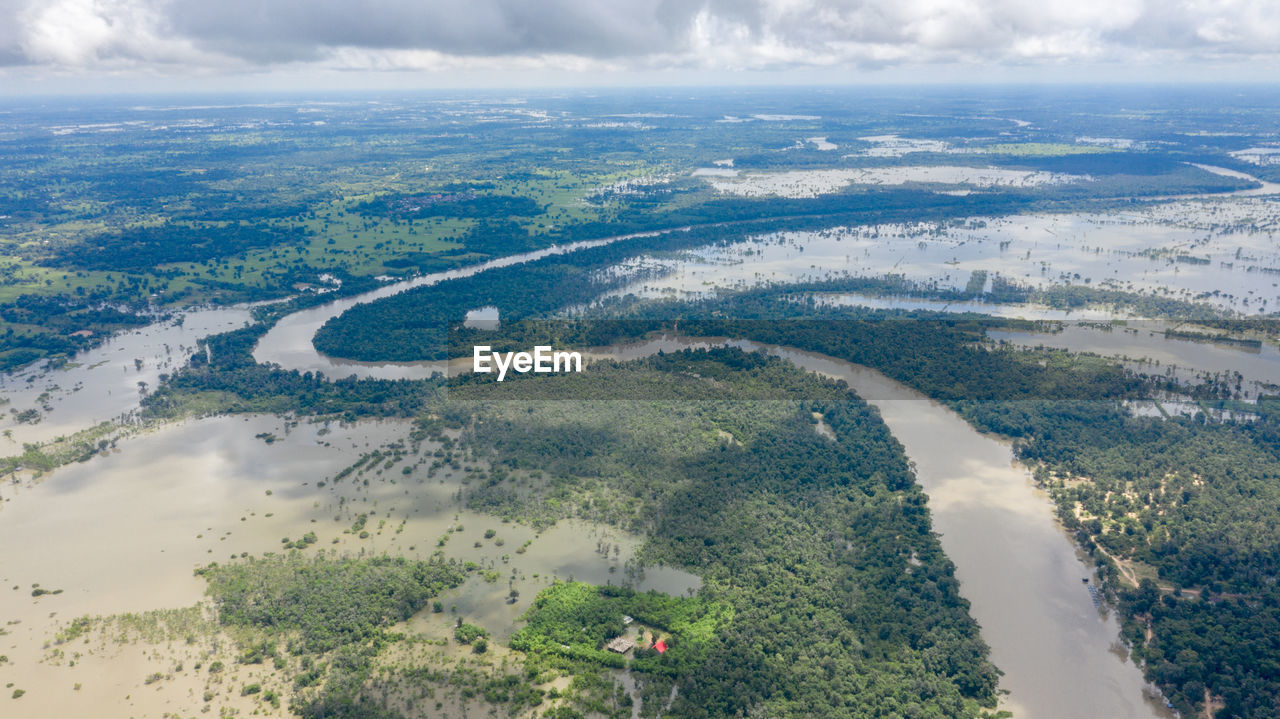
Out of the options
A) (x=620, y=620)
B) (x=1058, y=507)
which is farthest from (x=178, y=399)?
(x=1058, y=507)

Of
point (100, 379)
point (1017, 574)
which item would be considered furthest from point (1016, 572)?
point (100, 379)

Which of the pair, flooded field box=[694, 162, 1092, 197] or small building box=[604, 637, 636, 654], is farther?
flooded field box=[694, 162, 1092, 197]

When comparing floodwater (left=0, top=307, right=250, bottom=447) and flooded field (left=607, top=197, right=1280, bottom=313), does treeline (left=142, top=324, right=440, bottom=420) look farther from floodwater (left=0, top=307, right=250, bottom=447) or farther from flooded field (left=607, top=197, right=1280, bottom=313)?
flooded field (left=607, top=197, right=1280, bottom=313)

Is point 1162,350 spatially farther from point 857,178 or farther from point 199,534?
point 857,178

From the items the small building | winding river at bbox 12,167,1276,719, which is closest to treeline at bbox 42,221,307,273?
Answer: winding river at bbox 12,167,1276,719

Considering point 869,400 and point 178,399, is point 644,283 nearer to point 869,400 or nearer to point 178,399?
point 869,400

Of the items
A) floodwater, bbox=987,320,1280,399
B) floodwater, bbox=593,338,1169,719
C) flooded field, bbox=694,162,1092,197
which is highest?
flooded field, bbox=694,162,1092,197

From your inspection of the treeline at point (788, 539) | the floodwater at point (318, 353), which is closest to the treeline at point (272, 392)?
the floodwater at point (318, 353)
